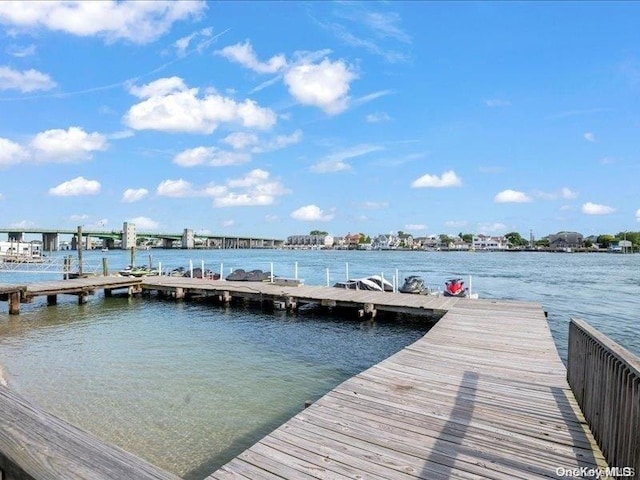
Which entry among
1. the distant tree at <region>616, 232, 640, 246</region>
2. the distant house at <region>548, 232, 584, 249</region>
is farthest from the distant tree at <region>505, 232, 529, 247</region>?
the distant tree at <region>616, 232, 640, 246</region>

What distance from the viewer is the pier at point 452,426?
2850 millimetres

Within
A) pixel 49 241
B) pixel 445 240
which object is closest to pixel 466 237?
pixel 445 240

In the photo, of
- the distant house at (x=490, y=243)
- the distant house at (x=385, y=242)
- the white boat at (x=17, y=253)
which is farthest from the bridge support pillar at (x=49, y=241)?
the distant house at (x=490, y=243)

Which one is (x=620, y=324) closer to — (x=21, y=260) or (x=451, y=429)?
(x=451, y=429)

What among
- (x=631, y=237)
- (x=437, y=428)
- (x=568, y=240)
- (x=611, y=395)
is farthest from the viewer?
(x=631, y=237)

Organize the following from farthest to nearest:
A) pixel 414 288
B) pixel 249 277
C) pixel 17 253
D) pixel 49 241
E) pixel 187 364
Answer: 1. pixel 49 241
2. pixel 17 253
3. pixel 249 277
4. pixel 414 288
5. pixel 187 364

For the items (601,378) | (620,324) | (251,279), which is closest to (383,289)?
(251,279)

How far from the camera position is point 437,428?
14.5ft

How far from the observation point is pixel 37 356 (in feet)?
36.2

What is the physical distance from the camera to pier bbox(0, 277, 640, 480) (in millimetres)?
2850

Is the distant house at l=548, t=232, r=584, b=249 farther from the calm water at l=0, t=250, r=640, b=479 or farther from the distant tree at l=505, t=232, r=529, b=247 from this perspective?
the calm water at l=0, t=250, r=640, b=479

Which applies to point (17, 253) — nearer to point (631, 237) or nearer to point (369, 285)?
point (369, 285)

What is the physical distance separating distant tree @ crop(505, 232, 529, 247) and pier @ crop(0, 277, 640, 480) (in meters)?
182

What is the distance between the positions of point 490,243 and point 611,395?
179 m
